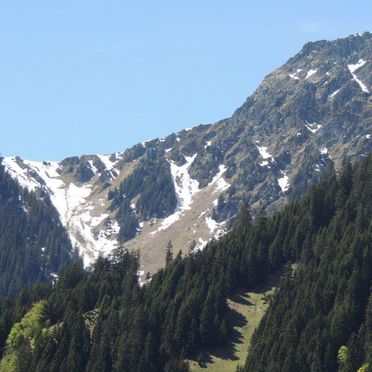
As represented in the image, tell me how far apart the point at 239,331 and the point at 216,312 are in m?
6.19

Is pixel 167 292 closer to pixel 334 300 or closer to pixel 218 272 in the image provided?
pixel 218 272

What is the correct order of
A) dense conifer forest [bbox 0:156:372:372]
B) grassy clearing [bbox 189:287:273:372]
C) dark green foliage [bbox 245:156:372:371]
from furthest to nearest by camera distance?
1. grassy clearing [bbox 189:287:273:372]
2. dense conifer forest [bbox 0:156:372:372]
3. dark green foliage [bbox 245:156:372:371]

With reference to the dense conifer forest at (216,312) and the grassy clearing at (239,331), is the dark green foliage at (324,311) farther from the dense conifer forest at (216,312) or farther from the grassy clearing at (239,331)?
the grassy clearing at (239,331)

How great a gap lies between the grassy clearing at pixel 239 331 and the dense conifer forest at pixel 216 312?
8.80 ft

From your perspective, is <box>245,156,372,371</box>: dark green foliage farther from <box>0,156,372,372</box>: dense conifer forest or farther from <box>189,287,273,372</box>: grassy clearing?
<box>189,287,273,372</box>: grassy clearing

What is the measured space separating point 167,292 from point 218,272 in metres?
12.8

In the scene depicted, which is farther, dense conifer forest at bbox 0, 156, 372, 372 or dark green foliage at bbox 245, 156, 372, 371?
dense conifer forest at bbox 0, 156, 372, 372

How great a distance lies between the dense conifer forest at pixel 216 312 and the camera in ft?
487

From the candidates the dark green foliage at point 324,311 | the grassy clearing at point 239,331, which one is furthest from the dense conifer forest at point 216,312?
the grassy clearing at point 239,331

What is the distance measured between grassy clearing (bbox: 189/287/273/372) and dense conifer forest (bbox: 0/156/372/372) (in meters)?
2.68

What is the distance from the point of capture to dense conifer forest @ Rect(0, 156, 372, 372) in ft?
487

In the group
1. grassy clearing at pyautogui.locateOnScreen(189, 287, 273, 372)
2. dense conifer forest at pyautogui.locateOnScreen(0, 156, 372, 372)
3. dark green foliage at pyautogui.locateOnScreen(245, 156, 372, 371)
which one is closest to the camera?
dark green foliage at pyautogui.locateOnScreen(245, 156, 372, 371)

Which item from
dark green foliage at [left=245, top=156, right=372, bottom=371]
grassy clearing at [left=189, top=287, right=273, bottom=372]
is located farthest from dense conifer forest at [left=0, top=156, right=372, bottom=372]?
grassy clearing at [left=189, top=287, right=273, bottom=372]

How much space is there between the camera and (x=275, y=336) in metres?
153
